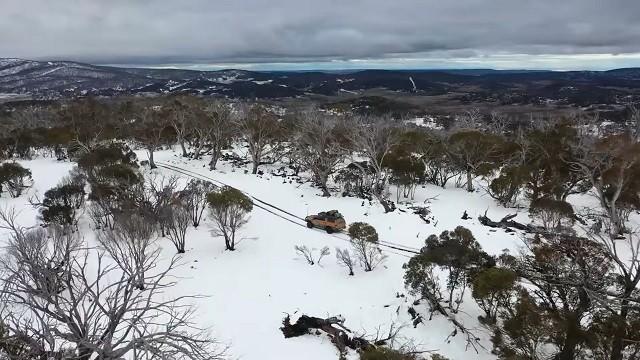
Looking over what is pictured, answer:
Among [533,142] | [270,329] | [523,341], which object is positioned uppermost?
[533,142]

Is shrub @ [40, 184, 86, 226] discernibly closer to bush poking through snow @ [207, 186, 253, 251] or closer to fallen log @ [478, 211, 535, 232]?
bush poking through snow @ [207, 186, 253, 251]

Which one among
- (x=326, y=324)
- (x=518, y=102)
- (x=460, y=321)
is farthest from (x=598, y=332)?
(x=518, y=102)

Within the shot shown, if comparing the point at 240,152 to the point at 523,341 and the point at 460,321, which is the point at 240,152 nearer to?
the point at 460,321

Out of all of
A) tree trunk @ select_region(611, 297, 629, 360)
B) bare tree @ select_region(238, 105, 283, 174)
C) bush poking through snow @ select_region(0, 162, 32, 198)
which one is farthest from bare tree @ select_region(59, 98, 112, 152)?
tree trunk @ select_region(611, 297, 629, 360)

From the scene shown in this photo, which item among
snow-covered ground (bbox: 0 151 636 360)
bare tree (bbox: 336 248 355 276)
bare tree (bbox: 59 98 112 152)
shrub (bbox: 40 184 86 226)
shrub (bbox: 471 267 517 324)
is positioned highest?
bare tree (bbox: 59 98 112 152)

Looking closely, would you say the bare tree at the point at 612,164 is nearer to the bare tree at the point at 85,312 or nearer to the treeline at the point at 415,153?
the treeline at the point at 415,153

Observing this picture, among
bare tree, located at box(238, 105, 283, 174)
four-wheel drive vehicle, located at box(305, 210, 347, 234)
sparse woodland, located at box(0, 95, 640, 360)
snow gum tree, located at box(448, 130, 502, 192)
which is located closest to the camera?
sparse woodland, located at box(0, 95, 640, 360)

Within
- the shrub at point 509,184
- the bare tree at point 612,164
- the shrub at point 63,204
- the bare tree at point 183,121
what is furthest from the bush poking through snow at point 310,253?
the bare tree at point 183,121
